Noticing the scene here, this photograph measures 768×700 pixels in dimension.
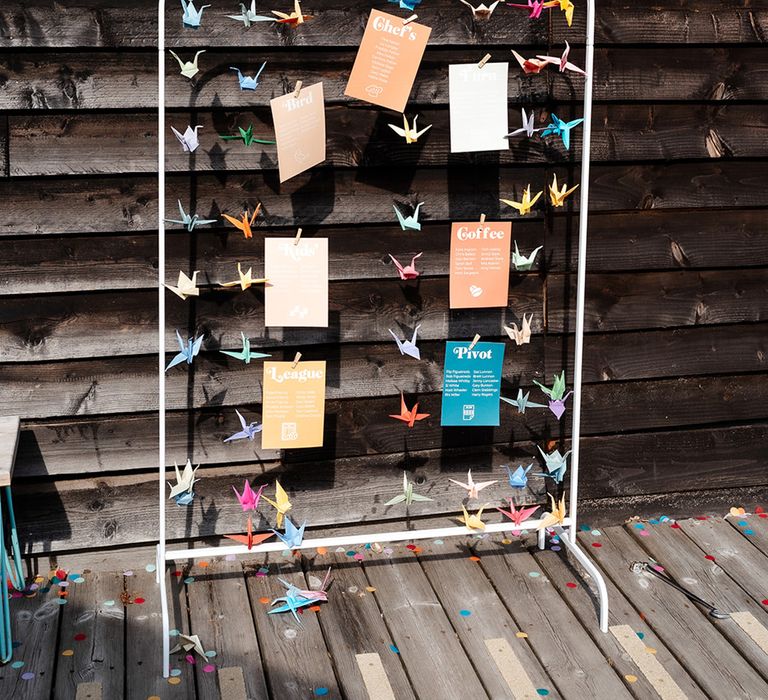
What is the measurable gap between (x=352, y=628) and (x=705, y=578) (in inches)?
44.0

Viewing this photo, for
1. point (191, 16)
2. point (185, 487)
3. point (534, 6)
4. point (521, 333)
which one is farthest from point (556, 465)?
point (191, 16)

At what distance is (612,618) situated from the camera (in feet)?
9.00

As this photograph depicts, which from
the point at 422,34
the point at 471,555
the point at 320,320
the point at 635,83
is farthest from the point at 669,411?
the point at 422,34

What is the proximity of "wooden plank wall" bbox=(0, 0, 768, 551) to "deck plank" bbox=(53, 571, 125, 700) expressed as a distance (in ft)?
0.50

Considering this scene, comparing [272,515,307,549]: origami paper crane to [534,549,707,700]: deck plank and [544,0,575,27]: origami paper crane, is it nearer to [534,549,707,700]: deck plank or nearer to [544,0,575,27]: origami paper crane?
[534,549,707,700]: deck plank

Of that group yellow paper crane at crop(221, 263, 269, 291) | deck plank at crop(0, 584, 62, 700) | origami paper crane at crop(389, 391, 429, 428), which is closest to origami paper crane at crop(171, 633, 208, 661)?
deck plank at crop(0, 584, 62, 700)

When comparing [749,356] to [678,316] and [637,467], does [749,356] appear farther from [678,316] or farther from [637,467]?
[637,467]

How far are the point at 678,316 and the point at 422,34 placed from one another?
1.27 m

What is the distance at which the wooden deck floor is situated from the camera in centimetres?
244

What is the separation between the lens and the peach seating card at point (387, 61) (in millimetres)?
2492

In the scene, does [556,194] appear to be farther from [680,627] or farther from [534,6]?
[680,627]

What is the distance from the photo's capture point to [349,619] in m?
2.71

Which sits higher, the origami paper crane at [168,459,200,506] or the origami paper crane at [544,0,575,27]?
the origami paper crane at [544,0,575,27]

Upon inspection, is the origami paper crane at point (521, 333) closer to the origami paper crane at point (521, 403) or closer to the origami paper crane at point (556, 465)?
the origami paper crane at point (521, 403)
